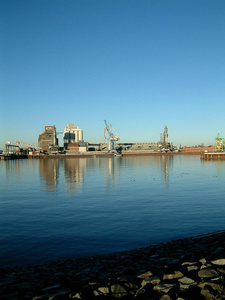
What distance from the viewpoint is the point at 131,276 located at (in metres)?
5.61

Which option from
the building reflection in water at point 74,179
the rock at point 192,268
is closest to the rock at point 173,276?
the rock at point 192,268

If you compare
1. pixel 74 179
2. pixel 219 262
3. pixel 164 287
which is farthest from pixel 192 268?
pixel 74 179

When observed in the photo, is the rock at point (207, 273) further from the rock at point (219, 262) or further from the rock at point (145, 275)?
the rock at point (145, 275)

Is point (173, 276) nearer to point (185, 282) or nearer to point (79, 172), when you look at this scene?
point (185, 282)

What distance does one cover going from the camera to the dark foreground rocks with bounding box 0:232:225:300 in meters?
4.78

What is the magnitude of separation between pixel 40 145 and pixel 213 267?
635 feet

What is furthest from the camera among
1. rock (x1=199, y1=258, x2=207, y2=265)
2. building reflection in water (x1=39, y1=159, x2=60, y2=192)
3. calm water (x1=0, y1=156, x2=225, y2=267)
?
building reflection in water (x1=39, y1=159, x2=60, y2=192)

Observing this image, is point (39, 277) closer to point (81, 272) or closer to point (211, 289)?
point (81, 272)

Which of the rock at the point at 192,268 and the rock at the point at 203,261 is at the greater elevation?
the rock at the point at 192,268

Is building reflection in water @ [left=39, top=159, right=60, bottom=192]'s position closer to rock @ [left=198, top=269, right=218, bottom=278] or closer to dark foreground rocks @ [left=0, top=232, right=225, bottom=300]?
dark foreground rocks @ [left=0, top=232, right=225, bottom=300]

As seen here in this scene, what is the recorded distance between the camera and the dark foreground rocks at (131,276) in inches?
188

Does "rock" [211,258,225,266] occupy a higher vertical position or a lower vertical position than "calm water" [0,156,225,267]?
higher

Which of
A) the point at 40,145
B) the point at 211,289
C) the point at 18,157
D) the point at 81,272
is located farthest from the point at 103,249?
the point at 40,145

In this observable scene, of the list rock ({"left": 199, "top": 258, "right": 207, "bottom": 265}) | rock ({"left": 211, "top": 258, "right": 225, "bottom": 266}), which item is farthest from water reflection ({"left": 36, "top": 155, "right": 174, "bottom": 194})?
rock ({"left": 211, "top": 258, "right": 225, "bottom": 266})
